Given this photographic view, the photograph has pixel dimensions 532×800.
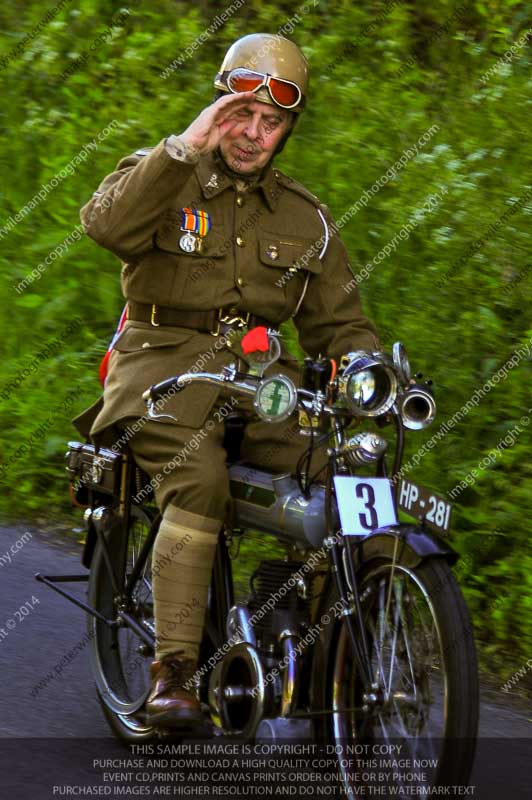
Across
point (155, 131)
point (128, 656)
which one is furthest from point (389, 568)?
point (155, 131)

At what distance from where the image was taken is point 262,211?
→ 4.48m

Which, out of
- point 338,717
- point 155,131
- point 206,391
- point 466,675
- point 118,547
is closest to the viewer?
point 466,675

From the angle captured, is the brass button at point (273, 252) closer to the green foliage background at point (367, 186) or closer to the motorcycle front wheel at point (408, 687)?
the motorcycle front wheel at point (408, 687)

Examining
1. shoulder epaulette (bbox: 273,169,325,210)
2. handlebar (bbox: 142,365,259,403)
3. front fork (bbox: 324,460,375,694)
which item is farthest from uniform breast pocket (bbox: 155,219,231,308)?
front fork (bbox: 324,460,375,694)

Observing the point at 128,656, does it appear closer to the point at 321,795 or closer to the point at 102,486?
the point at 102,486

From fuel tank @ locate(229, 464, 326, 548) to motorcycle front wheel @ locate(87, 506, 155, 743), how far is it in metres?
0.58

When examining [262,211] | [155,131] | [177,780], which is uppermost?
[262,211]

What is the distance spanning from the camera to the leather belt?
4.35 metres

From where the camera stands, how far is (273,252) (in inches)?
174

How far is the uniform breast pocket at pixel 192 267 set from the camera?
168 inches

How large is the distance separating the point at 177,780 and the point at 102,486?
3.21 feet

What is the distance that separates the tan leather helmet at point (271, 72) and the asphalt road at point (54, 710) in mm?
2068

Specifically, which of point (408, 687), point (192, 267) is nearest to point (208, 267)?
point (192, 267)

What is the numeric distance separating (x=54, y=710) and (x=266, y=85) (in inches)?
86.5
